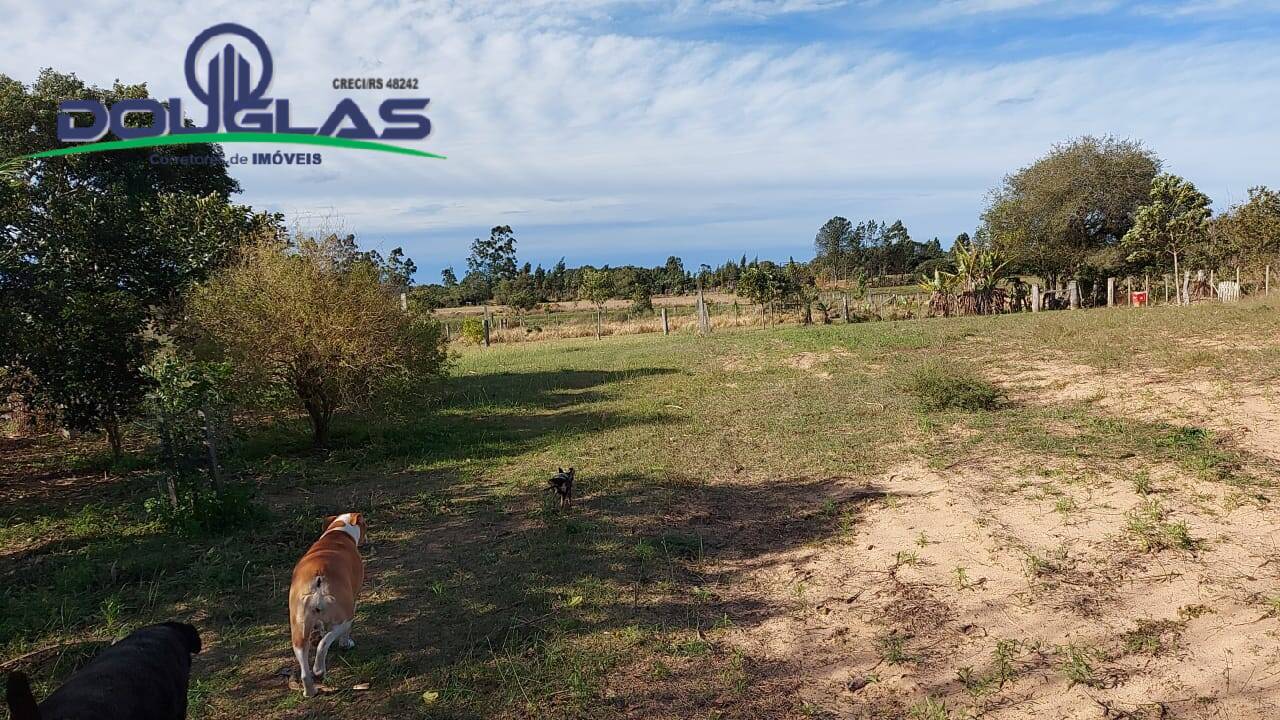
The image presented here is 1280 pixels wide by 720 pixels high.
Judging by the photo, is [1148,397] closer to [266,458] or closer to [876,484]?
[876,484]

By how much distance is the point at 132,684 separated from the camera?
2801 millimetres

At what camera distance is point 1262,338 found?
1149 centimetres

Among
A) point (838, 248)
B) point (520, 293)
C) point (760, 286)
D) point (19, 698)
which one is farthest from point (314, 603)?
point (838, 248)

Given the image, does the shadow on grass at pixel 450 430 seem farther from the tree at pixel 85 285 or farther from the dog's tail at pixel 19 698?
the dog's tail at pixel 19 698

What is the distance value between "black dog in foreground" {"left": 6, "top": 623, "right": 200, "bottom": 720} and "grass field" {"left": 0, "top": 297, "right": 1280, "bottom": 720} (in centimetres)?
70

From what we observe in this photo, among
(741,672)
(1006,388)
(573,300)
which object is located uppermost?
(573,300)

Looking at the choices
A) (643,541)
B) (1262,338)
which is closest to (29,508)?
(643,541)

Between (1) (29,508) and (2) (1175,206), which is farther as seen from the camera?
(2) (1175,206)

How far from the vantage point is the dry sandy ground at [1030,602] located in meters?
3.51

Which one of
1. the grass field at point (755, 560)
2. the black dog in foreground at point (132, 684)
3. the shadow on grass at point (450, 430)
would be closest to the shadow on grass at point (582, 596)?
the grass field at point (755, 560)

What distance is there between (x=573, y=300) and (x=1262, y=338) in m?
49.4

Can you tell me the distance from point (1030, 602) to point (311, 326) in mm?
8600

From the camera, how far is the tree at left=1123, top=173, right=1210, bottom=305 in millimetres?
27422

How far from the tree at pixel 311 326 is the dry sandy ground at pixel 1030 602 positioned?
629cm
